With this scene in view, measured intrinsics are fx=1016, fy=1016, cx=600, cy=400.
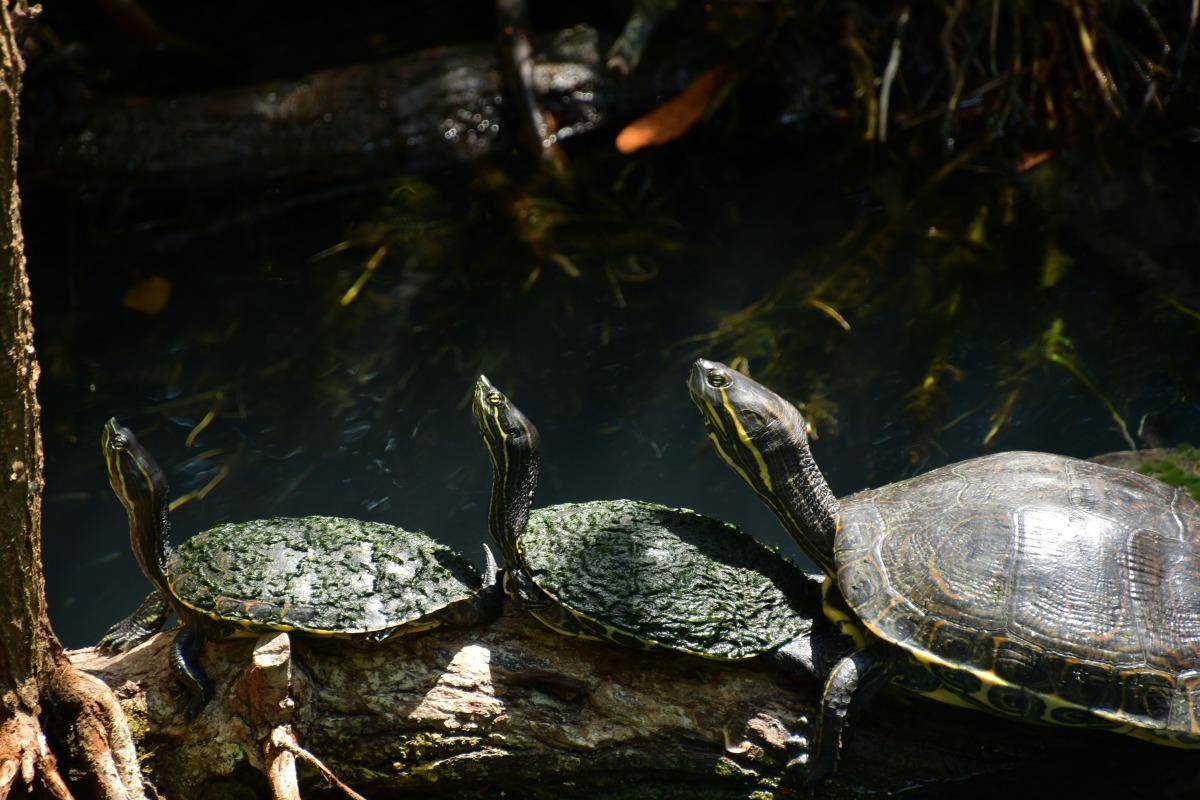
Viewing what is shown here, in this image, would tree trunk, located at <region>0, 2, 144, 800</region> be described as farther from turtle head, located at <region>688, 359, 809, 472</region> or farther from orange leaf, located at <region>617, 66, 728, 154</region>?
orange leaf, located at <region>617, 66, 728, 154</region>

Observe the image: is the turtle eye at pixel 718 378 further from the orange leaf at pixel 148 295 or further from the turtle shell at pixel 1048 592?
the orange leaf at pixel 148 295

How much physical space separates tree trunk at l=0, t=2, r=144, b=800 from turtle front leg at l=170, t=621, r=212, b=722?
0.19 meters

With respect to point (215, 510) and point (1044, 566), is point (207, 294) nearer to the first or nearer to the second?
point (215, 510)

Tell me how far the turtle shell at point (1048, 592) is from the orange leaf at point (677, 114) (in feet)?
16.0

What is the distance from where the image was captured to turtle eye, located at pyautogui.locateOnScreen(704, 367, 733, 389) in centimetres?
297

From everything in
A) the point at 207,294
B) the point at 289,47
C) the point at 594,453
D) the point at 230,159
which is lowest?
the point at 594,453

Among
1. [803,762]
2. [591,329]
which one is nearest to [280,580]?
[803,762]

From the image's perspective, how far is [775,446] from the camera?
2967 mm

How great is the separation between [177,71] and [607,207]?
3.60 metres

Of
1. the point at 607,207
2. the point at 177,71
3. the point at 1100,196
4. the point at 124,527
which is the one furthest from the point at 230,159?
the point at 1100,196

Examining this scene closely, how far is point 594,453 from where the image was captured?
4551 mm

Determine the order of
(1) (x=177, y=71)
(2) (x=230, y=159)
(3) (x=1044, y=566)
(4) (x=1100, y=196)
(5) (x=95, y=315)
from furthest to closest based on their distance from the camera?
1. (1) (x=177, y=71)
2. (2) (x=230, y=159)
3. (4) (x=1100, y=196)
4. (5) (x=95, y=315)
5. (3) (x=1044, y=566)

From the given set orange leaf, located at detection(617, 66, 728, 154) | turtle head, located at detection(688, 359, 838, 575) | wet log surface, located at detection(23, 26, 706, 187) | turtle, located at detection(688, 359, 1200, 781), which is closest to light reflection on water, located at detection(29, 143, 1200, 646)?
wet log surface, located at detection(23, 26, 706, 187)

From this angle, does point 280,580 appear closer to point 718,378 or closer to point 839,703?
point 718,378
